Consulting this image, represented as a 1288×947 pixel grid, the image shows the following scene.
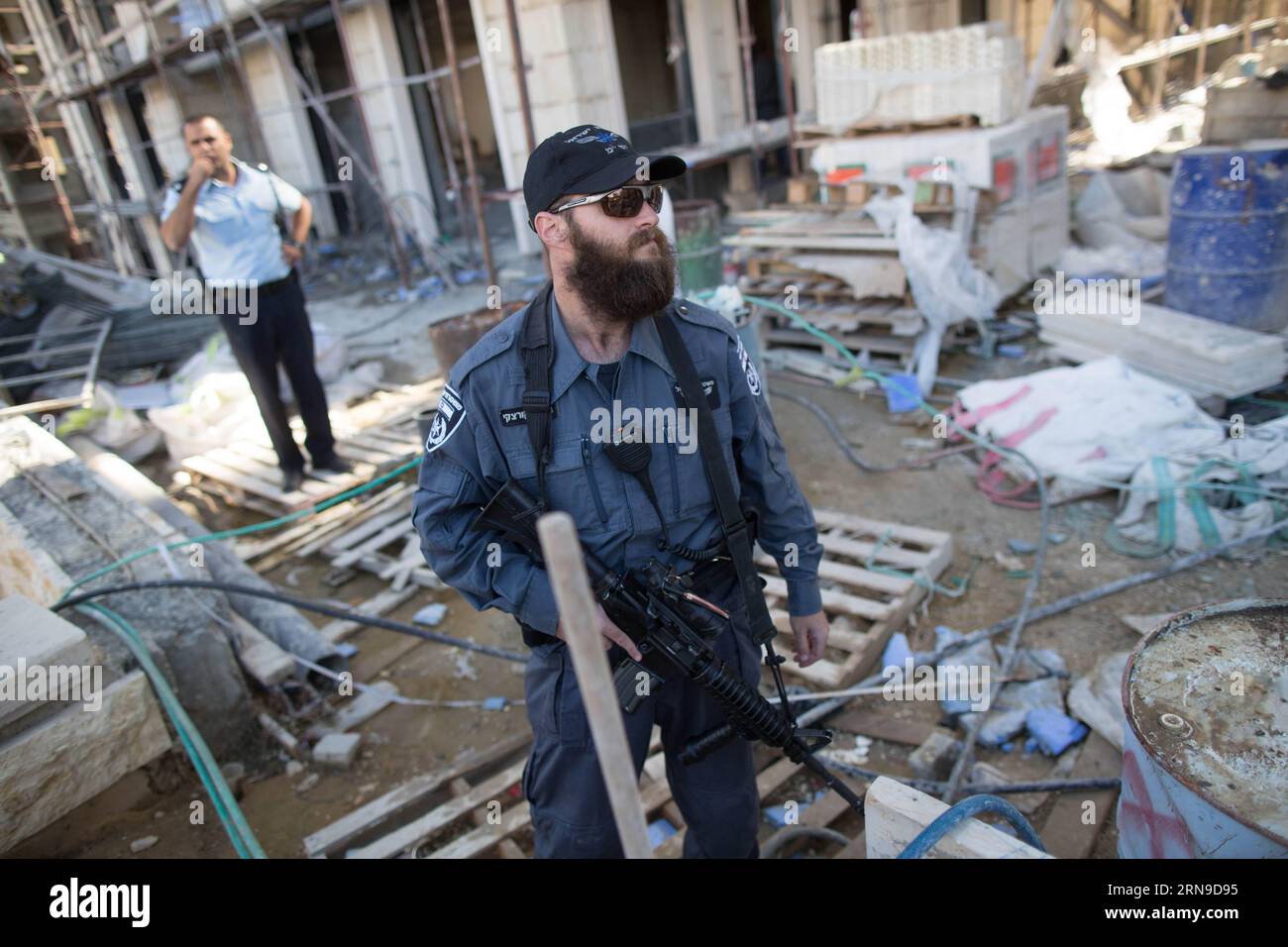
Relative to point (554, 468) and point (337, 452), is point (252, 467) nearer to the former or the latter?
point (337, 452)

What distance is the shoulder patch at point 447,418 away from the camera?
197 cm

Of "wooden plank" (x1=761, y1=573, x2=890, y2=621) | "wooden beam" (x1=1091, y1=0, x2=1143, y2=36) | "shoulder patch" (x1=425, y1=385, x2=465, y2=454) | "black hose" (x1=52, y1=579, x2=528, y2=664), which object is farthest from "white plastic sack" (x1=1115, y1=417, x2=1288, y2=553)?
"wooden beam" (x1=1091, y1=0, x2=1143, y2=36)

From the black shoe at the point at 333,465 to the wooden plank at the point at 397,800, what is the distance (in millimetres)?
2970

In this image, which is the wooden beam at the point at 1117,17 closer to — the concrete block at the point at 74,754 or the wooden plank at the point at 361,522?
the wooden plank at the point at 361,522

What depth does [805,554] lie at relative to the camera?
2219 mm

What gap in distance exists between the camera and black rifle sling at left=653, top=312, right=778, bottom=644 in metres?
2.00

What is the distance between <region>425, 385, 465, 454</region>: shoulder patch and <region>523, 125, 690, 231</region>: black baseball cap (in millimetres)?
493

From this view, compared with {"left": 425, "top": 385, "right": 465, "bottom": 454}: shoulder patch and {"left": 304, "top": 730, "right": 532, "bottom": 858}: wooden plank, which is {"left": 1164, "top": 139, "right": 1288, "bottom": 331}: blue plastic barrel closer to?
{"left": 304, "top": 730, "right": 532, "bottom": 858}: wooden plank

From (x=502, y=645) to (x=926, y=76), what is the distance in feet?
18.8

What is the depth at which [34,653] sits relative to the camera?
257 cm

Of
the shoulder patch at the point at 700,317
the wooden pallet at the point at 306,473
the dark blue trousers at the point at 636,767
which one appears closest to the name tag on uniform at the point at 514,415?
the shoulder patch at the point at 700,317

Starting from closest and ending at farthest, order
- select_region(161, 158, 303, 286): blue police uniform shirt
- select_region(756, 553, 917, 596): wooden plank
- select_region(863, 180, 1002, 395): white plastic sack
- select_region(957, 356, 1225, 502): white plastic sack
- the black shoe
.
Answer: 1. select_region(756, 553, 917, 596): wooden plank
2. select_region(957, 356, 1225, 502): white plastic sack
3. select_region(161, 158, 303, 286): blue police uniform shirt
4. the black shoe
5. select_region(863, 180, 1002, 395): white plastic sack

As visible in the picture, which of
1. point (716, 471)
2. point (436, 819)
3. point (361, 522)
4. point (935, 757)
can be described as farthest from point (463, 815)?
point (361, 522)
